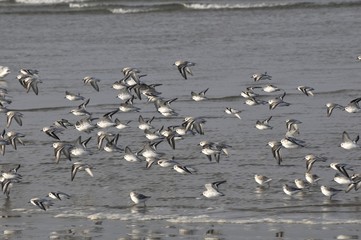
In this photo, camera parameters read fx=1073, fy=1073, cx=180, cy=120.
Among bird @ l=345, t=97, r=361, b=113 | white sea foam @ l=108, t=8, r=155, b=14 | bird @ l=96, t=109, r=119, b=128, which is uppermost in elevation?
white sea foam @ l=108, t=8, r=155, b=14

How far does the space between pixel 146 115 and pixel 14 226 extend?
6.97 meters

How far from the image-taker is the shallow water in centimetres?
1318

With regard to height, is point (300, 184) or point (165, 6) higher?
point (165, 6)

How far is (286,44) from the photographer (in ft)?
91.9

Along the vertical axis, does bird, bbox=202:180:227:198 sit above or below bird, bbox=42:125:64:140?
below

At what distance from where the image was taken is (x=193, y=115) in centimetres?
1972

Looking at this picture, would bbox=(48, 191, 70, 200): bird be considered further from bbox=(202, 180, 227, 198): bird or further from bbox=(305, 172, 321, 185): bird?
bbox=(305, 172, 321, 185): bird

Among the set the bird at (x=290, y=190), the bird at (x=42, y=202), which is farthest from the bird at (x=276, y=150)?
the bird at (x=42, y=202)

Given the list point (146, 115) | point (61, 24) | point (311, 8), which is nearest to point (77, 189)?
point (146, 115)

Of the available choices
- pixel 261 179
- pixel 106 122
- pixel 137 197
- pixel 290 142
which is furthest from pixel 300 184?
pixel 106 122

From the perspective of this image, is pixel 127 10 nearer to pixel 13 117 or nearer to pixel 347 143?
pixel 13 117

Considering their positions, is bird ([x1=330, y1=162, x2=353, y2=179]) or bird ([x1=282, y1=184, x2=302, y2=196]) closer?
bird ([x1=282, y1=184, x2=302, y2=196])

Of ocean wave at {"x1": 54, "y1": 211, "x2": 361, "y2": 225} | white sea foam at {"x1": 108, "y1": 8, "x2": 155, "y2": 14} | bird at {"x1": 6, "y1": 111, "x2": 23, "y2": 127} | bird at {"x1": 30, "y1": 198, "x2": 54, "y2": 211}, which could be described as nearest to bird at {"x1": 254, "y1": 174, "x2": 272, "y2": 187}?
ocean wave at {"x1": 54, "y1": 211, "x2": 361, "y2": 225}

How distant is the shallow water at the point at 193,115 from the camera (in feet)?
43.2
